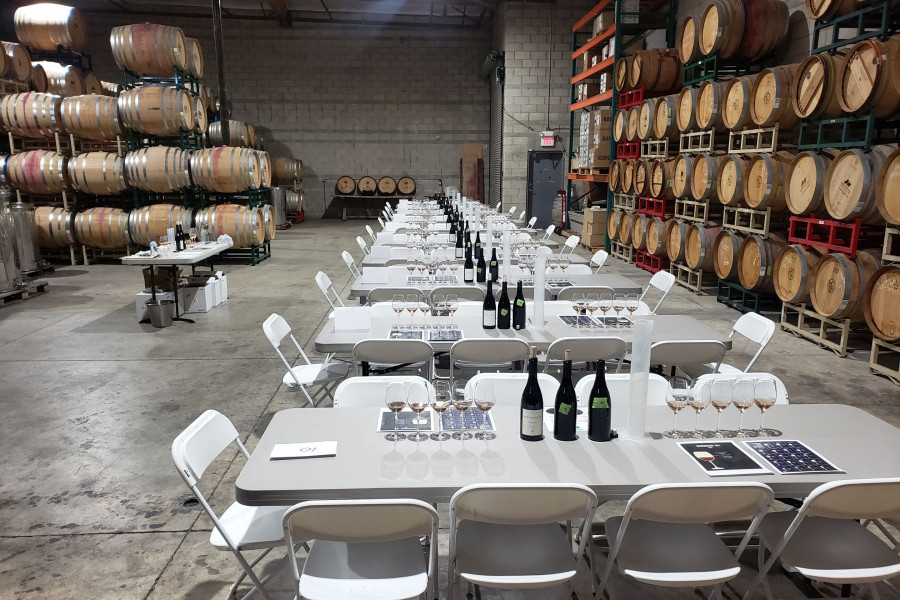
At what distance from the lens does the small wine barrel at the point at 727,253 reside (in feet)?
21.6

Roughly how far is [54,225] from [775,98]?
31.2 feet

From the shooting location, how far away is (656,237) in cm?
831

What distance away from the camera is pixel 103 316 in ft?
21.8

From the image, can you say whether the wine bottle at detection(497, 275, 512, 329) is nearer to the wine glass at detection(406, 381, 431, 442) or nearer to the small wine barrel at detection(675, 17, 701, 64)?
the wine glass at detection(406, 381, 431, 442)

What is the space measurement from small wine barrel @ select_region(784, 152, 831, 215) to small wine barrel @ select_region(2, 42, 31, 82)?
10442 mm

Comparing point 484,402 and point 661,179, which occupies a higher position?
point 661,179

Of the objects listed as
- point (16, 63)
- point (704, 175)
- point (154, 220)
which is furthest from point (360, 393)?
point (16, 63)

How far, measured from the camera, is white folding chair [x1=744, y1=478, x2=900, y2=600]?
1.72 m

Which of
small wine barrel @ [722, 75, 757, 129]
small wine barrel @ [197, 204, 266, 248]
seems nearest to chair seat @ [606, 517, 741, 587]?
small wine barrel @ [722, 75, 757, 129]

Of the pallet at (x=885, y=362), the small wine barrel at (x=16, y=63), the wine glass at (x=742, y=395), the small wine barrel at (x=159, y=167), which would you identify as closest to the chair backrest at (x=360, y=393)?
the wine glass at (x=742, y=395)

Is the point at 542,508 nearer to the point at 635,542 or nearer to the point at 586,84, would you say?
the point at 635,542

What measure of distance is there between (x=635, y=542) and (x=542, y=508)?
0.46 meters

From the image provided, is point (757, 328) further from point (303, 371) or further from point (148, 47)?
point (148, 47)

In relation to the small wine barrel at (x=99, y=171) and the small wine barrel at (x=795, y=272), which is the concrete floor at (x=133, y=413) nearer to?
the small wine barrel at (x=795, y=272)
